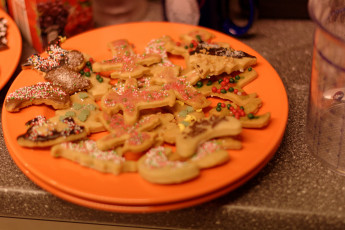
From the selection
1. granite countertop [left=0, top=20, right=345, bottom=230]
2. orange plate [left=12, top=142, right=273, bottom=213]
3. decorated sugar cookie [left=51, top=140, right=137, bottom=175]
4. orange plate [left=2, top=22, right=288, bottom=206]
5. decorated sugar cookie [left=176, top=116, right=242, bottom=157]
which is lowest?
granite countertop [left=0, top=20, right=345, bottom=230]

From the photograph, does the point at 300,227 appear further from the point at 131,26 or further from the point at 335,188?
the point at 131,26

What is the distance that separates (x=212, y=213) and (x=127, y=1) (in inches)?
26.6

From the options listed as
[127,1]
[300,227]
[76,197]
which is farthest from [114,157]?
[127,1]

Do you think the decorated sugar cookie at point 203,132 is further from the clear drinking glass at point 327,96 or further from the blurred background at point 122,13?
the blurred background at point 122,13

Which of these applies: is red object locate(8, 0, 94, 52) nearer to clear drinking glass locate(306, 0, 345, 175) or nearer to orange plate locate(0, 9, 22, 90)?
orange plate locate(0, 9, 22, 90)

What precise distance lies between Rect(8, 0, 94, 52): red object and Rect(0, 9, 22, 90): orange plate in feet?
0.11

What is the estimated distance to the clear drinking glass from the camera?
0.67 meters

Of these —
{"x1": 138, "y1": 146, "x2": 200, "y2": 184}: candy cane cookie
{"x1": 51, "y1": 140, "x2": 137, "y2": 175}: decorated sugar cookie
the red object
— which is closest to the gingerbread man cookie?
{"x1": 51, "y1": 140, "x2": 137, "y2": 175}: decorated sugar cookie

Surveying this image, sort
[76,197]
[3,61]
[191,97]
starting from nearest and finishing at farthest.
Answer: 1. [76,197]
2. [191,97]
3. [3,61]

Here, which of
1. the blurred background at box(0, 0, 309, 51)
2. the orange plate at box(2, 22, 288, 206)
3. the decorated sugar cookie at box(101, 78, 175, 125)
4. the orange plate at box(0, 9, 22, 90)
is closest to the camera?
the orange plate at box(2, 22, 288, 206)

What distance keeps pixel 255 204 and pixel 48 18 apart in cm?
59

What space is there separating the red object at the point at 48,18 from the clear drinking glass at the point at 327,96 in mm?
534

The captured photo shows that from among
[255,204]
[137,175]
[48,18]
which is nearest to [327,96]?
[255,204]

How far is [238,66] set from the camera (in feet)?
2.70
